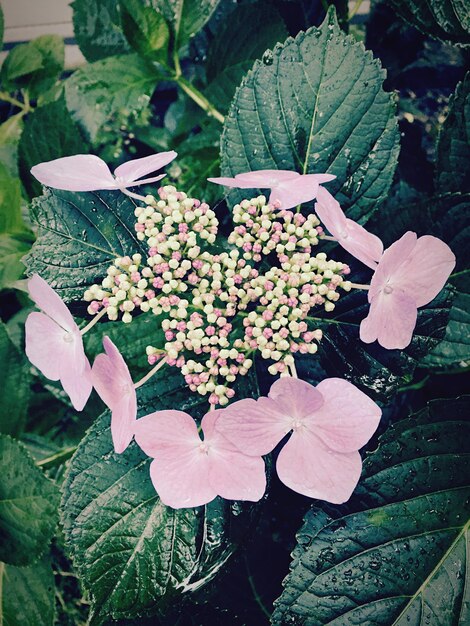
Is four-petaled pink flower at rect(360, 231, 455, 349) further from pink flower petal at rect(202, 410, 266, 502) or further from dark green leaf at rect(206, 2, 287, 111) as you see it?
dark green leaf at rect(206, 2, 287, 111)

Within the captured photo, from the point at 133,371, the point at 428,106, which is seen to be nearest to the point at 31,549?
the point at 133,371

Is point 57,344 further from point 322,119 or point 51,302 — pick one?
point 322,119

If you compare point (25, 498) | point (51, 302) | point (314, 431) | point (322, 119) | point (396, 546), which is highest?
point (322, 119)

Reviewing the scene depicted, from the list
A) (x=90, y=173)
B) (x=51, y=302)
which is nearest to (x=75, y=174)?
(x=90, y=173)

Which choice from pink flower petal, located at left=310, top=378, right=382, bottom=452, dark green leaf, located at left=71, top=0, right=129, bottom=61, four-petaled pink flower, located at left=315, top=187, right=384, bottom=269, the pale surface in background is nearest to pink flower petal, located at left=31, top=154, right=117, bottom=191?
four-petaled pink flower, located at left=315, top=187, right=384, bottom=269

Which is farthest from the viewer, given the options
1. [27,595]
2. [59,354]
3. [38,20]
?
[38,20]
